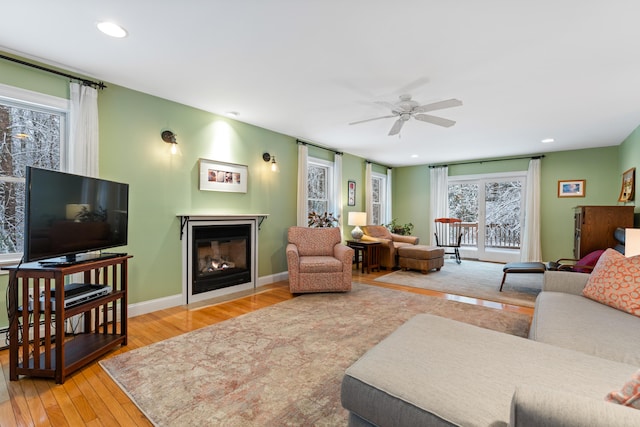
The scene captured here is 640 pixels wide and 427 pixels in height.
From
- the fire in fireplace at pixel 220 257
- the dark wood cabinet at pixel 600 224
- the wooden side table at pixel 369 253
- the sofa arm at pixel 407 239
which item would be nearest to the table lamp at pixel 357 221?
the wooden side table at pixel 369 253

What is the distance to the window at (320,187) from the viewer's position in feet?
18.9

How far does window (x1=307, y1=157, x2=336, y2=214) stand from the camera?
5.77 m

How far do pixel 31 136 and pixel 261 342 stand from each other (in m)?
2.86

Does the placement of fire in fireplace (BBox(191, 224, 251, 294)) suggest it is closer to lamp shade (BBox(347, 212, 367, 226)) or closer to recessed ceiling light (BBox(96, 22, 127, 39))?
recessed ceiling light (BBox(96, 22, 127, 39))

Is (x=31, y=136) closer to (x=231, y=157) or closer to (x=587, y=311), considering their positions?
(x=231, y=157)

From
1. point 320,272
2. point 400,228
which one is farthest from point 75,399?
point 400,228

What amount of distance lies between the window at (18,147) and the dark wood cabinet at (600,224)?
6.49m

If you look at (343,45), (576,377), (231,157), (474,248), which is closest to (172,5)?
(343,45)

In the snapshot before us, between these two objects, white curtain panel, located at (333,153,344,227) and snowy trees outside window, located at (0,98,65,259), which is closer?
snowy trees outside window, located at (0,98,65,259)

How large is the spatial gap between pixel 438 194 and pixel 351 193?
2.56 meters

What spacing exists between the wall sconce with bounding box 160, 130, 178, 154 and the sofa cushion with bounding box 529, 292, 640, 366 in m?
3.92

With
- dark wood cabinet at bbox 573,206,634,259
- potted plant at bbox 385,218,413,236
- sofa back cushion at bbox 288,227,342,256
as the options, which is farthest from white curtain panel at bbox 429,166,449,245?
sofa back cushion at bbox 288,227,342,256

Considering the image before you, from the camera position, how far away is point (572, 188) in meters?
6.00

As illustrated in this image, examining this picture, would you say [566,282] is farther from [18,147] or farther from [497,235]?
[18,147]
